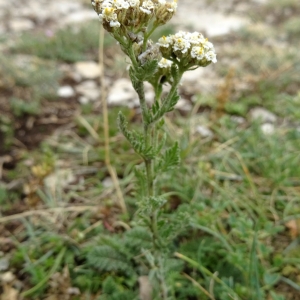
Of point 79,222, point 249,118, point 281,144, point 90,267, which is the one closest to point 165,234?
point 90,267

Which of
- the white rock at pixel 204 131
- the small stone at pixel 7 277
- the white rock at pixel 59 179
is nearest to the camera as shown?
the small stone at pixel 7 277

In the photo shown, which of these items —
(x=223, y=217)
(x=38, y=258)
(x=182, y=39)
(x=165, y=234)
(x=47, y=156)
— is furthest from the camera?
(x=47, y=156)

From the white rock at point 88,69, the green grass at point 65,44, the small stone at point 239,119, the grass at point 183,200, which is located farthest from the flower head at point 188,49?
the green grass at point 65,44

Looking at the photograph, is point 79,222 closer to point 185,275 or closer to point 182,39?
point 185,275

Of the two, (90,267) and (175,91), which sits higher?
(175,91)

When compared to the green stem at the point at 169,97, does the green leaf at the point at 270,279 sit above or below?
below

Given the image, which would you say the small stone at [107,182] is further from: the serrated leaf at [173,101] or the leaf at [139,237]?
the serrated leaf at [173,101]
